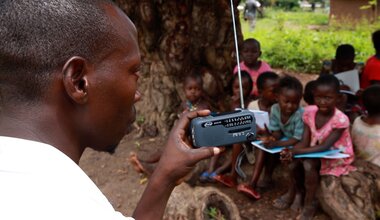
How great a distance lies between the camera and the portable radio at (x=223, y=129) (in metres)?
1.73

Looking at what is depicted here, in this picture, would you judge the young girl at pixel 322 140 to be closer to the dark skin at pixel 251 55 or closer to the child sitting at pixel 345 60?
the dark skin at pixel 251 55

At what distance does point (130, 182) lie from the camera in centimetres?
416

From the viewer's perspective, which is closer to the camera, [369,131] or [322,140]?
[322,140]

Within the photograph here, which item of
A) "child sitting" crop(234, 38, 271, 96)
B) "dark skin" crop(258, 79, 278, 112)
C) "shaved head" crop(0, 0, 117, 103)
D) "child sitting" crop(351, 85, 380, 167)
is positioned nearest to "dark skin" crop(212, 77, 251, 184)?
"dark skin" crop(258, 79, 278, 112)

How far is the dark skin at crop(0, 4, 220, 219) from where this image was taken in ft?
3.24

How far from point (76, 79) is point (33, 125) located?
0.51 ft

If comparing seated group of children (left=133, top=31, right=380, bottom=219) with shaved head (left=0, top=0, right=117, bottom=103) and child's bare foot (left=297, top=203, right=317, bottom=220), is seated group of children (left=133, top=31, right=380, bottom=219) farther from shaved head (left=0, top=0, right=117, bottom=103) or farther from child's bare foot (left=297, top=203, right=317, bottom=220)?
Result: shaved head (left=0, top=0, right=117, bottom=103)

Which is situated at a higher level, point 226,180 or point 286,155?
point 286,155

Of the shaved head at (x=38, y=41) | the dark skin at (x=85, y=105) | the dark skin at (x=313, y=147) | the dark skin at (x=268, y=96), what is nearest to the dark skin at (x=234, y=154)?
the dark skin at (x=268, y=96)

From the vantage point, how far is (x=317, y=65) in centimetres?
889

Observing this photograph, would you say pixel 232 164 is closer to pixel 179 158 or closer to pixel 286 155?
pixel 286 155

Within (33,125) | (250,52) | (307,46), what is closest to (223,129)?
(33,125)

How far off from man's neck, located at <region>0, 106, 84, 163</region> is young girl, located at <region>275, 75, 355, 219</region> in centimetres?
245

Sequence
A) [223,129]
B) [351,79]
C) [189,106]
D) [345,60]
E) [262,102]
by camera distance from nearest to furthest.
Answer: [223,129]
[262,102]
[189,106]
[351,79]
[345,60]
